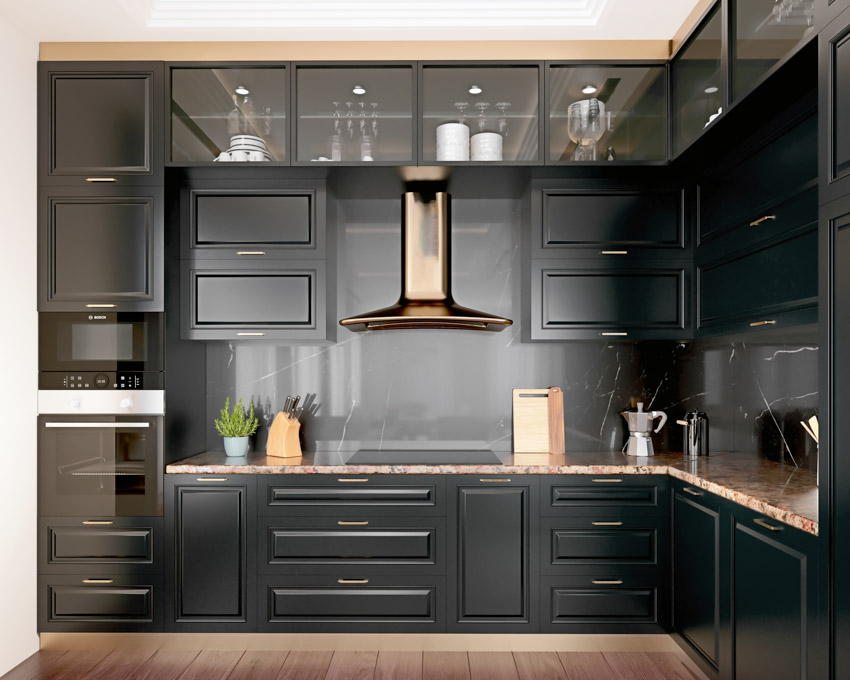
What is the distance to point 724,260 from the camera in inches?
103

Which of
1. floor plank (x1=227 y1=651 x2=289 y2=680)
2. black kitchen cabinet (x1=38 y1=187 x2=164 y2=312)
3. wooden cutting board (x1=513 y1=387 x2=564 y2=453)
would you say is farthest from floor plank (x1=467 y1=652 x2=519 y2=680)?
black kitchen cabinet (x1=38 y1=187 x2=164 y2=312)

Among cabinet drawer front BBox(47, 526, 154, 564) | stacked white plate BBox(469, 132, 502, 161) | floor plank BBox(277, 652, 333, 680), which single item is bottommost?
floor plank BBox(277, 652, 333, 680)

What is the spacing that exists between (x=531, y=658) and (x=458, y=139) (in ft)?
7.77

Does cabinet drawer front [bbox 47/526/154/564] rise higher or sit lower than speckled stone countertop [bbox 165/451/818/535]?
lower

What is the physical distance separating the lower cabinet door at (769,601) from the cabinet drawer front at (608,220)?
141cm

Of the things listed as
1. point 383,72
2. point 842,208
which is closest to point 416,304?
point 383,72

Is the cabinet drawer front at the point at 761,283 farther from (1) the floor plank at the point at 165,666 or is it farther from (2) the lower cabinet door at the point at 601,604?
(1) the floor plank at the point at 165,666

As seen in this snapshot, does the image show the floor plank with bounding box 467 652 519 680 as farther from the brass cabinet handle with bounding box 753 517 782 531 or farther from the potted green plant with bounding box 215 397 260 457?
the potted green plant with bounding box 215 397 260 457

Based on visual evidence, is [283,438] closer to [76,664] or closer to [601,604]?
[76,664]

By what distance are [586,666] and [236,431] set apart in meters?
1.94

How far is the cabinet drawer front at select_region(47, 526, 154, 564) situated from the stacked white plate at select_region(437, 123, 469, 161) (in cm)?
220

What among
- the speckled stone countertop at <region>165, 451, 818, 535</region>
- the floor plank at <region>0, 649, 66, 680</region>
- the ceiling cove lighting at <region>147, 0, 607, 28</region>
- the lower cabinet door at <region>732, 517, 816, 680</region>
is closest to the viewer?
the lower cabinet door at <region>732, 517, 816, 680</region>

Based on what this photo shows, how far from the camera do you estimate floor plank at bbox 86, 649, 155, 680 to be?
2570 mm

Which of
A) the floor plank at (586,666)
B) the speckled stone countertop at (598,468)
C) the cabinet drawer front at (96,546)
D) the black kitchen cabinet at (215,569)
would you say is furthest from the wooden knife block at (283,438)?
the floor plank at (586,666)
